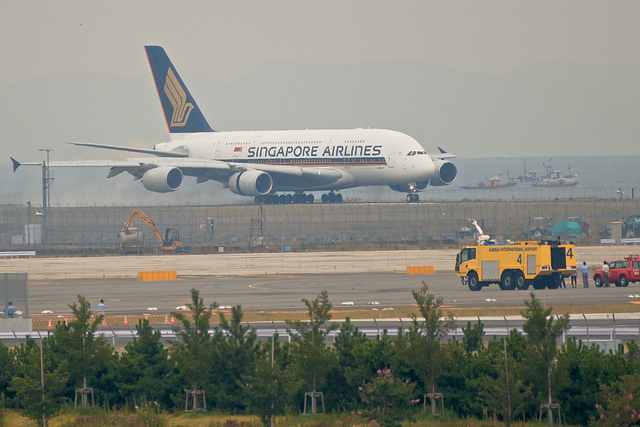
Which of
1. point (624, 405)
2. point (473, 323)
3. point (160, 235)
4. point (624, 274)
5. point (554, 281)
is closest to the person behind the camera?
point (624, 405)

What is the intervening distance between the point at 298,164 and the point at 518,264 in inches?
1349

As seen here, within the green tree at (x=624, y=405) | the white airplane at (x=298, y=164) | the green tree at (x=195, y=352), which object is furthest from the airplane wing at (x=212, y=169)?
the green tree at (x=624, y=405)

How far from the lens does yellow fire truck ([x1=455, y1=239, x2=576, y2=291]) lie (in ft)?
127

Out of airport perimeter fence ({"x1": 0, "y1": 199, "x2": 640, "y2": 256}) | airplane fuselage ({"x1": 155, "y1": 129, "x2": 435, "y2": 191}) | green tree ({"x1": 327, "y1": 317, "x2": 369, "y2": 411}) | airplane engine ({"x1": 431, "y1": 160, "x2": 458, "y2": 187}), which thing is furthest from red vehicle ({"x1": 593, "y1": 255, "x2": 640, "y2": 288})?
airplane engine ({"x1": 431, "y1": 160, "x2": 458, "y2": 187})

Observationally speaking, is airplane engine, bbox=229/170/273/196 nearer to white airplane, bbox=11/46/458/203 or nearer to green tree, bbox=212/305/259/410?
white airplane, bbox=11/46/458/203

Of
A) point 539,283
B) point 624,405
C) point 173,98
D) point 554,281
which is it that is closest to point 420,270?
point 539,283

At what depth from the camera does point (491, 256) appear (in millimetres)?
39875

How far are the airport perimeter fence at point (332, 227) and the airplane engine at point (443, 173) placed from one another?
2259 mm

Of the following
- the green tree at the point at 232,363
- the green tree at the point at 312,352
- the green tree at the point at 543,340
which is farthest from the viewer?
the green tree at the point at 232,363

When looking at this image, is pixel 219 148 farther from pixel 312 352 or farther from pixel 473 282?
pixel 312 352

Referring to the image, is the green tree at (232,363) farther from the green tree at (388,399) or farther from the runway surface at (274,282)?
the runway surface at (274,282)

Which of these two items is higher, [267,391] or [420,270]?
[420,270]

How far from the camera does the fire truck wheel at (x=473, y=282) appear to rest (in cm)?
4006

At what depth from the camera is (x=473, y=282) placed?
40250mm
